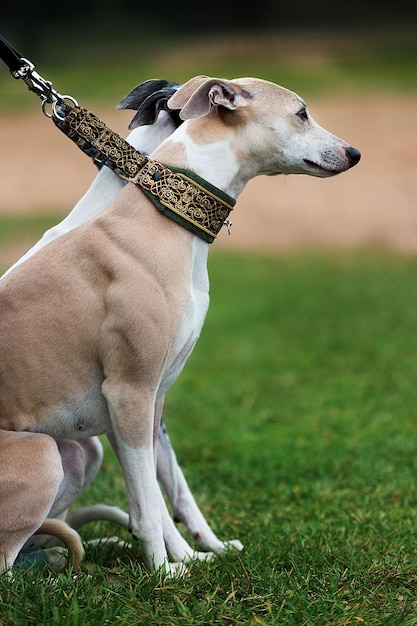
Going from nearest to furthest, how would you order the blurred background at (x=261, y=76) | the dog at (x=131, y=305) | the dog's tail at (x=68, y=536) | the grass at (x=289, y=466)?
the grass at (x=289, y=466) < the dog at (x=131, y=305) < the dog's tail at (x=68, y=536) < the blurred background at (x=261, y=76)

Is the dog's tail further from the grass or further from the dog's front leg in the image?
the dog's front leg

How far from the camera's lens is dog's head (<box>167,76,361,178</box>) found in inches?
144

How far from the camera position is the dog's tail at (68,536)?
3625mm

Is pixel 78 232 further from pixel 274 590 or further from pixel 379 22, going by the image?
pixel 379 22

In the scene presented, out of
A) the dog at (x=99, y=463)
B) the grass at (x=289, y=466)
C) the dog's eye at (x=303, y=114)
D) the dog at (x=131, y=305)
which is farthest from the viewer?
the dog at (x=99, y=463)

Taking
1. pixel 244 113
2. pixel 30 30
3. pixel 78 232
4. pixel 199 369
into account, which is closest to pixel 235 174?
pixel 244 113

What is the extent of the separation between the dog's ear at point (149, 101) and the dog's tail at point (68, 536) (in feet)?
5.27

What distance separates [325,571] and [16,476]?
1191mm

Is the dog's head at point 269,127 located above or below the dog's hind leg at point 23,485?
above

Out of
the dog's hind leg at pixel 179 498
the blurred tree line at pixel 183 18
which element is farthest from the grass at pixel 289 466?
the blurred tree line at pixel 183 18

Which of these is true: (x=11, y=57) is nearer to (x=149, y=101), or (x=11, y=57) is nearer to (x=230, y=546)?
(x=149, y=101)

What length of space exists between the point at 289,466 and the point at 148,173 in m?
2.71

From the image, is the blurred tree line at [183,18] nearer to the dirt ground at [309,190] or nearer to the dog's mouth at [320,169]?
the dirt ground at [309,190]

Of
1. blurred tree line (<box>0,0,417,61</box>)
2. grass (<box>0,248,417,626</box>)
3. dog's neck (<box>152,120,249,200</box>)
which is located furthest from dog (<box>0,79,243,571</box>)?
blurred tree line (<box>0,0,417,61</box>)
